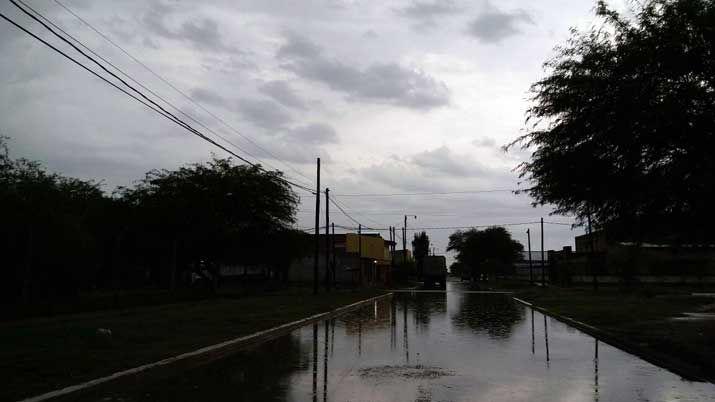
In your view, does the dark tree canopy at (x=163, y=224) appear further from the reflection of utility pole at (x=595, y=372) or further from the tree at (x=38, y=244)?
the reflection of utility pole at (x=595, y=372)

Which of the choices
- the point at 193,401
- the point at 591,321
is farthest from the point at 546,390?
the point at 591,321

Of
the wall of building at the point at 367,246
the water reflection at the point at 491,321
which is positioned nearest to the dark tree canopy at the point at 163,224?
the water reflection at the point at 491,321

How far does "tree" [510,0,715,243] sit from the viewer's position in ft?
41.5

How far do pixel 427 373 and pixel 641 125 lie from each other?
23.2 feet

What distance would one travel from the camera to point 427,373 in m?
10.4

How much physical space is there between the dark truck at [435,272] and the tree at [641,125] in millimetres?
51403

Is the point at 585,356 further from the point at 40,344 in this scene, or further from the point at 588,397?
the point at 40,344

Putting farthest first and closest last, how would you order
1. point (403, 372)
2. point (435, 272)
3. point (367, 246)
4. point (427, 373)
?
point (367, 246) → point (435, 272) → point (403, 372) → point (427, 373)

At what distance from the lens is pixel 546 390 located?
29.5 ft

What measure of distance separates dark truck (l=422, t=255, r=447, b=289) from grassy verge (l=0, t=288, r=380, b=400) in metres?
45.0

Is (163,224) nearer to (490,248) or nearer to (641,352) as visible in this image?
(641,352)

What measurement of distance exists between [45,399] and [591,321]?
55.2 ft

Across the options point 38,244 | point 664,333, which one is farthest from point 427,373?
point 38,244

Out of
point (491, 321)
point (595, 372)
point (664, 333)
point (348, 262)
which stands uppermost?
point (348, 262)
